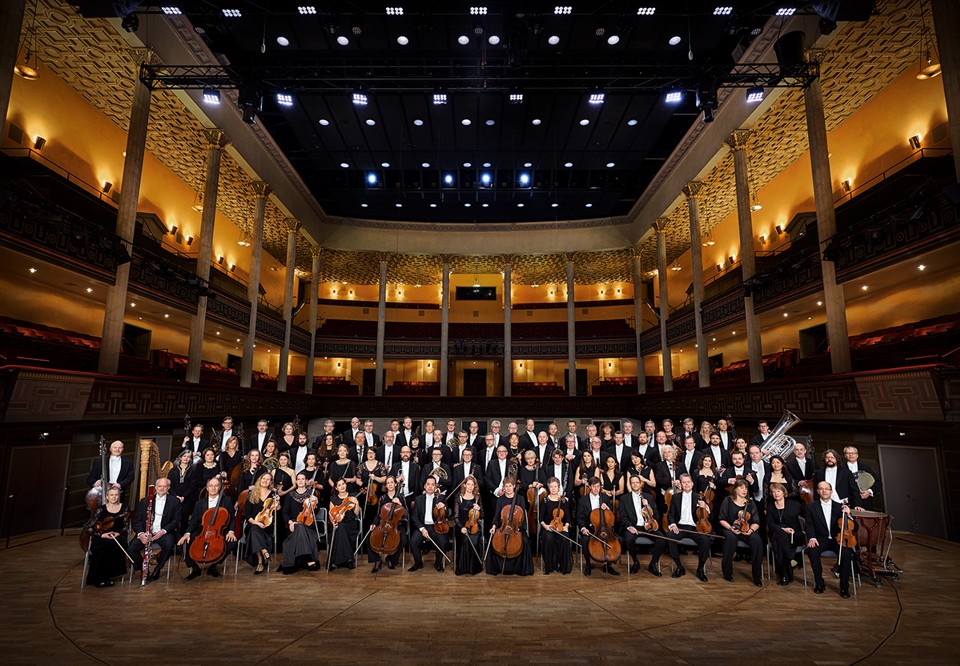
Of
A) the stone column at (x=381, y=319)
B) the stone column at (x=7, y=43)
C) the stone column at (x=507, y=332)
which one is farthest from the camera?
the stone column at (x=507, y=332)

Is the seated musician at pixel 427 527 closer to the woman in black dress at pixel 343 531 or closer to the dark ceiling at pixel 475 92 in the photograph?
the woman in black dress at pixel 343 531

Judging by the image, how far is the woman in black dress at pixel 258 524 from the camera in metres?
5.77

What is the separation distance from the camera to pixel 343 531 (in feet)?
19.7

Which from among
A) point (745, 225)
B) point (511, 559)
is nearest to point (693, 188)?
point (745, 225)

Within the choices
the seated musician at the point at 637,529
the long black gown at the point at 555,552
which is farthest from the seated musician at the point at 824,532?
the long black gown at the point at 555,552

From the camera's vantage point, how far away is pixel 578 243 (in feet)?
72.3

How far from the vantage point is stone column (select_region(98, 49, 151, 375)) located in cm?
974

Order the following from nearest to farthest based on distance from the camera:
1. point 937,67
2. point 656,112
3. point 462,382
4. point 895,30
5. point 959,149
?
point 959,149, point 937,67, point 895,30, point 656,112, point 462,382

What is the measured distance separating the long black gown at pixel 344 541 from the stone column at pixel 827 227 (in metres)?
9.48

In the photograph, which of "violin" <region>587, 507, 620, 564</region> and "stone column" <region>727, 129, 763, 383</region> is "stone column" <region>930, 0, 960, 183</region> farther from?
"violin" <region>587, 507, 620, 564</region>

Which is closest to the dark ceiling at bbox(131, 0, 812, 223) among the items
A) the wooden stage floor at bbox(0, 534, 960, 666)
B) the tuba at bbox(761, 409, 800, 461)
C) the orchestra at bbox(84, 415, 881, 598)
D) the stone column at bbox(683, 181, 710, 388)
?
the stone column at bbox(683, 181, 710, 388)

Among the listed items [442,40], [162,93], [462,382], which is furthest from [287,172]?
[462,382]

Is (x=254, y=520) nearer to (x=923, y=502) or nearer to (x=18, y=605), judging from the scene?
(x=18, y=605)

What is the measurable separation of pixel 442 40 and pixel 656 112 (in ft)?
20.8
